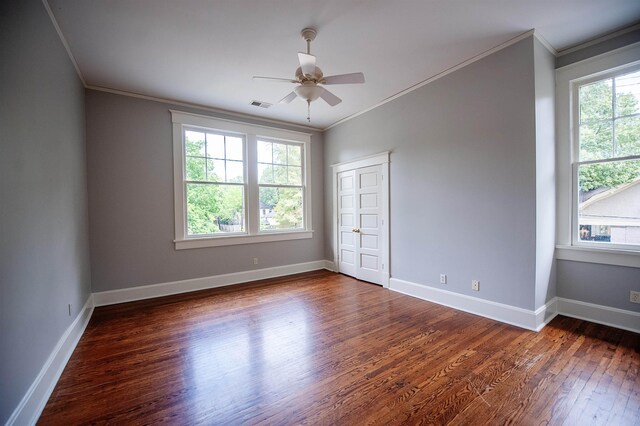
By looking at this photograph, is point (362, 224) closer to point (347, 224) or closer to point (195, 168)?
point (347, 224)

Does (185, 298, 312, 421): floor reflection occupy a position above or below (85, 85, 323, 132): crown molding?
below

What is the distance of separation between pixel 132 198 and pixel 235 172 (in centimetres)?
158

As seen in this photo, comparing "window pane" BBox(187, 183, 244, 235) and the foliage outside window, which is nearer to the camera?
the foliage outside window

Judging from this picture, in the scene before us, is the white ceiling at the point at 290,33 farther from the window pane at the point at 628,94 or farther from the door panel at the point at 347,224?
the door panel at the point at 347,224

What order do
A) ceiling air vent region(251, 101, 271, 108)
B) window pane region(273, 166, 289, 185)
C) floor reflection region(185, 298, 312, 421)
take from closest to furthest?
floor reflection region(185, 298, 312, 421) → ceiling air vent region(251, 101, 271, 108) → window pane region(273, 166, 289, 185)

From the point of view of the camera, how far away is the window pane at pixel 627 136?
2.66 metres

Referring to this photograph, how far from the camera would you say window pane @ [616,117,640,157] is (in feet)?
8.73

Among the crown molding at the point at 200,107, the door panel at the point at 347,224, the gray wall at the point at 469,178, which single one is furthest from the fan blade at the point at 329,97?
the crown molding at the point at 200,107

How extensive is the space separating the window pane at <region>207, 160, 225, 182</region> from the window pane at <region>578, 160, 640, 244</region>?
4850 mm

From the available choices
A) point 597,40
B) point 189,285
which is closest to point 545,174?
point 597,40

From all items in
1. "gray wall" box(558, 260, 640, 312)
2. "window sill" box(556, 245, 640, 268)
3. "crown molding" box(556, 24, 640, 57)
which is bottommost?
"gray wall" box(558, 260, 640, 312)

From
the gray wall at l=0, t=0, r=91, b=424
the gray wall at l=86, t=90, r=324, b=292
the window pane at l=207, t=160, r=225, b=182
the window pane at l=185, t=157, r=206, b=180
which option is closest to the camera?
the gray wall at l=0, t=0, r=91, b=424

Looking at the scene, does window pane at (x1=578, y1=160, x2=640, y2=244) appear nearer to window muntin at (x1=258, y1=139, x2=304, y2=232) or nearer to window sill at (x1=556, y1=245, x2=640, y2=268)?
window sill at (x1=556, y1=245, x2=640, y2=268)

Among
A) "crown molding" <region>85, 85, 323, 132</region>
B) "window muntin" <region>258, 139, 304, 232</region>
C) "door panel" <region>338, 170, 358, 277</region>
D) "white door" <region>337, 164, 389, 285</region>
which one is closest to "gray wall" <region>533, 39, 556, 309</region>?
"white door" <region>337, 164, 389, 285</region>
